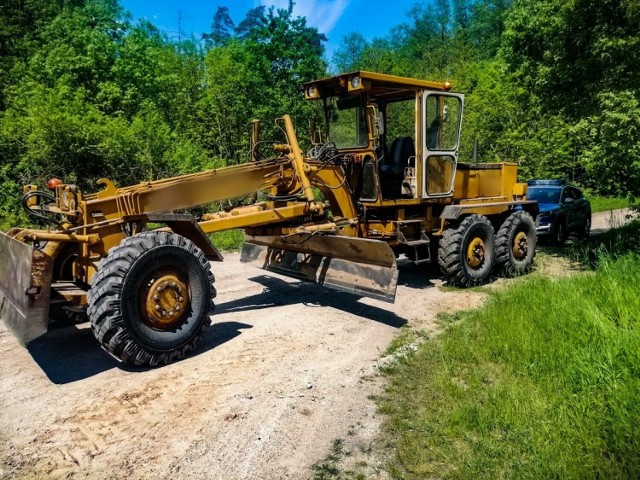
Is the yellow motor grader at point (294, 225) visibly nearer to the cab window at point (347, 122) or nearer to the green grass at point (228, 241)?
the cab window at point (347, 122)

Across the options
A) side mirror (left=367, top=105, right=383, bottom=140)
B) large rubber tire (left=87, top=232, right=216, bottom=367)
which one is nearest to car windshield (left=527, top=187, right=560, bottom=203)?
side mirror (left=367, top=105, right=383, bottom=140)

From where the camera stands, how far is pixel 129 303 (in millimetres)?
4398

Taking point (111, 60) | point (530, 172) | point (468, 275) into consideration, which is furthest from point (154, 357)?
point (530, 172)

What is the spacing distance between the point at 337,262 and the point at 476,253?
115 inches

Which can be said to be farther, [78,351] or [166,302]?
[78,351]

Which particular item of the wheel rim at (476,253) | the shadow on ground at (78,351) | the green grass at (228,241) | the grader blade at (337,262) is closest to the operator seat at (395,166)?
the wheel rim at (476,253)

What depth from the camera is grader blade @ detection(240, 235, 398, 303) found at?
18.6 ft

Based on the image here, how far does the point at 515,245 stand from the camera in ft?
28.7

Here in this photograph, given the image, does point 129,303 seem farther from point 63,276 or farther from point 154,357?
point 63,276

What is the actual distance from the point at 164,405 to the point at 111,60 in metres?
18.6

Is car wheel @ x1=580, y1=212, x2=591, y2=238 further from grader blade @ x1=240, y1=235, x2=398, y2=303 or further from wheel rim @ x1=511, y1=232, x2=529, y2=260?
grader blade @ x1=240, y1=235, x2=398, y2=303

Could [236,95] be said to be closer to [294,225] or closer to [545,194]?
[545,194]

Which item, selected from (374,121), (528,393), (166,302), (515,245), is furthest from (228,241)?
(528,393)

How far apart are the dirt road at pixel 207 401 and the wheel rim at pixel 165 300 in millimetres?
447
